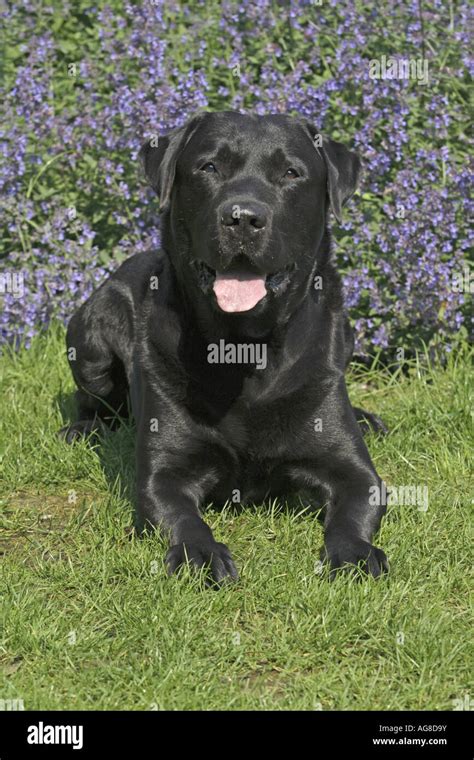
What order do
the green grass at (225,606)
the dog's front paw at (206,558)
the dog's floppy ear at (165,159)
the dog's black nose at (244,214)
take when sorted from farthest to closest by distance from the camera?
1. the dog's floppy ear at (165,159)
2. the dog's black nose at (244,214)
3. the dog's front paw at (206,558)
4. the green grass at (225,606)

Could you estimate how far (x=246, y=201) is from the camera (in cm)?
362

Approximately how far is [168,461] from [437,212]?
1967mm

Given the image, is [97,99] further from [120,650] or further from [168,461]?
[120,650]

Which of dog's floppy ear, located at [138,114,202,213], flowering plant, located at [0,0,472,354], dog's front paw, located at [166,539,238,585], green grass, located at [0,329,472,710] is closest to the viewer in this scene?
green grass, located at [0,329,472,710]

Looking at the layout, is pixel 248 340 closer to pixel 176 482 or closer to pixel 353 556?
pixel 176 482

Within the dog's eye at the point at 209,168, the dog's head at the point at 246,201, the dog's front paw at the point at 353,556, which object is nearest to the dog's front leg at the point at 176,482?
the dog's front paw at the point at 353,556

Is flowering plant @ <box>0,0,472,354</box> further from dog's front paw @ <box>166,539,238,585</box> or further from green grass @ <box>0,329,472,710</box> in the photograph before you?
dog's front paw @ <box>166,539,238,585</box>

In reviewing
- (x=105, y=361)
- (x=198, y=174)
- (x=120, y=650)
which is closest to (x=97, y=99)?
(x=105, y=361)

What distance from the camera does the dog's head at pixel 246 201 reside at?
3.65m

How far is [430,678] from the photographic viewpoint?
2990 mm

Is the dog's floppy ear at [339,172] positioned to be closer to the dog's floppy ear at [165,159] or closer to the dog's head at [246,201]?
the dog's head at [246,201]

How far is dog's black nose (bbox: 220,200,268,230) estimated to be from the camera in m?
3.58

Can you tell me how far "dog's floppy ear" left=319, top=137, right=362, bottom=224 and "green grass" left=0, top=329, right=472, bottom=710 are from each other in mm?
1045

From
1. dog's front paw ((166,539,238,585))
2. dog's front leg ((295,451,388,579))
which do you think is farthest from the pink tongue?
dog's front paw ((166,539,238,585))
